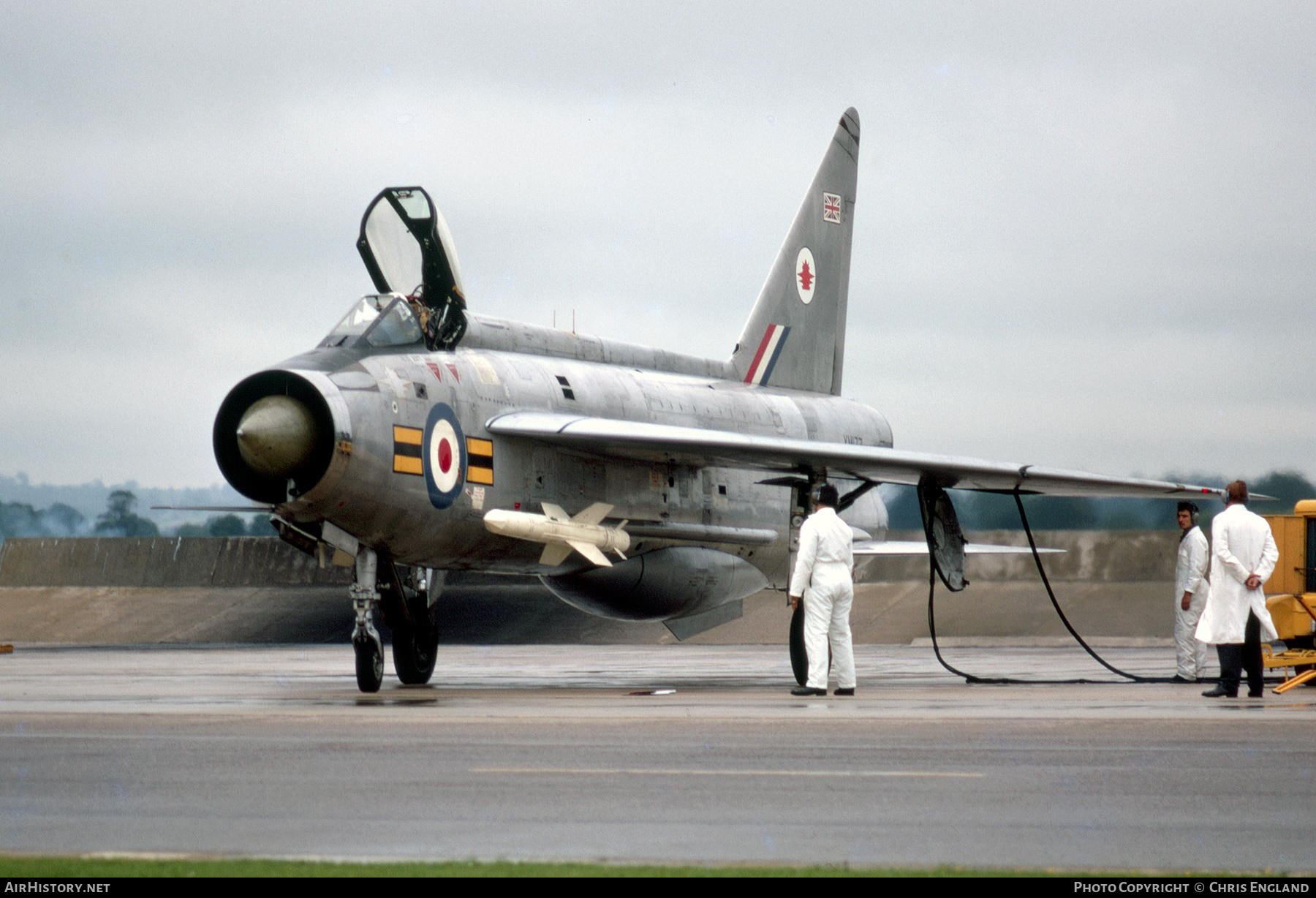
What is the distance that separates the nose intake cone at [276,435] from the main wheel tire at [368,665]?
5.91ft

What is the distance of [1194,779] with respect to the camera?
24.9ft

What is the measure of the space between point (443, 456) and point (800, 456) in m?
3.52

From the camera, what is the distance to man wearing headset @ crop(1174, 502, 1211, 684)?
16156 millimetres

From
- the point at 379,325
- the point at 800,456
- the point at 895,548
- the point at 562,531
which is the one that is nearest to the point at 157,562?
the point at 895,548

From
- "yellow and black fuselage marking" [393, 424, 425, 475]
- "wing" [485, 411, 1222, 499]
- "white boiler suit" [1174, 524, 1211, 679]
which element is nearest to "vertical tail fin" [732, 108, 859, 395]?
"wing" [485, 411, 1222, 499]

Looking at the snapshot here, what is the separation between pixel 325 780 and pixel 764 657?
1732 centimetres

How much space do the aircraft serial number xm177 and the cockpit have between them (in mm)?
21

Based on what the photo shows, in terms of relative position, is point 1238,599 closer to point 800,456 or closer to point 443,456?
point 800,456

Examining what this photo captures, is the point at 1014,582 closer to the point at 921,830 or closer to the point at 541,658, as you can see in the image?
the point at 541,658

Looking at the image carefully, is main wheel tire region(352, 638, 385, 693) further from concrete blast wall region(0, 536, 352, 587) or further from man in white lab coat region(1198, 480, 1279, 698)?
concrete blast wall region(0, 536, 352, 587)

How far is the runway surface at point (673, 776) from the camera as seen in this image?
575 cm

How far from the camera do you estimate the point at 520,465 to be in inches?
619

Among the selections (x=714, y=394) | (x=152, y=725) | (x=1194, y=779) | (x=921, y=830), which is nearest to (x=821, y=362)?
(x=714, y=394)

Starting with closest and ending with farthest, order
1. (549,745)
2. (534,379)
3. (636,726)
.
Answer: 1. (549,745)
2. (636,726)
3. (534,379)
